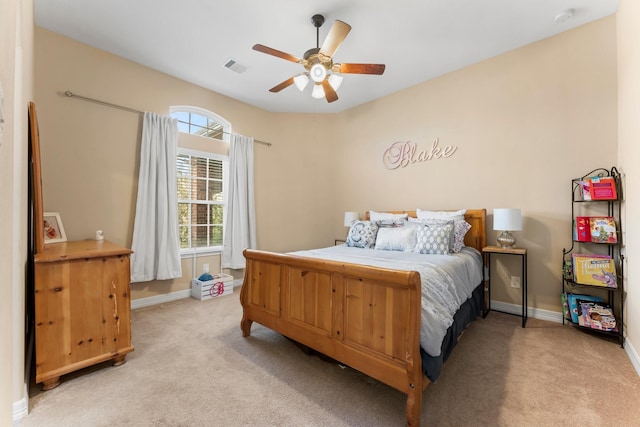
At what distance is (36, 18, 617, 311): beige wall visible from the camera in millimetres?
2684

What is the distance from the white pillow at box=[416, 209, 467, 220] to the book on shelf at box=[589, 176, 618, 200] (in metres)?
1.10

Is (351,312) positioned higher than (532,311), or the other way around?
(351,312)

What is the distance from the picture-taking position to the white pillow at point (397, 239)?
Answer: 3.08 metres

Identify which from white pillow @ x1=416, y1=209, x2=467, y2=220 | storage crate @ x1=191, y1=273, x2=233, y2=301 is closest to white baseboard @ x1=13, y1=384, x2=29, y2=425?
storage crate @ x1=191, y1=273, x2=233, y2=301

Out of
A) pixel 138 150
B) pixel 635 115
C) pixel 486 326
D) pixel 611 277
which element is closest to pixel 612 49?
pixel 635 115

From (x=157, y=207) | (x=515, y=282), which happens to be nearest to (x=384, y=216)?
(x=515, y=282)

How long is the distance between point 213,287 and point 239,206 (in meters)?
1.20

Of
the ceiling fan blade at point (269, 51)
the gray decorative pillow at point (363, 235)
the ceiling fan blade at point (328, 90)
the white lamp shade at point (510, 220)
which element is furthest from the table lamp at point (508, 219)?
the ceiling fan blade at point (269, 51)

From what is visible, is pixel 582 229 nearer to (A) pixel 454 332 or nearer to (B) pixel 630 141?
(B) pixel 630 141

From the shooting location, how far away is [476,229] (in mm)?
3242

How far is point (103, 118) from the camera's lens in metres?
2.99

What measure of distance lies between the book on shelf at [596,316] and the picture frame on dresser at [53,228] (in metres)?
4.93

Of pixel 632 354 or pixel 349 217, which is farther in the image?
pixel 349 217

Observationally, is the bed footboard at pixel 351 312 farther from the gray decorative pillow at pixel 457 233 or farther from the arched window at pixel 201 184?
the arched window at pixel 201 184
